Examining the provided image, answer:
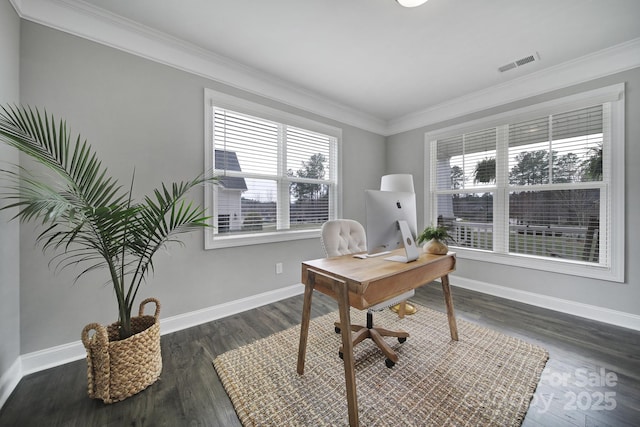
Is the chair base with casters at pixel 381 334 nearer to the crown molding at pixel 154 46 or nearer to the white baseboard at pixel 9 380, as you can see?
the white baseboard at pixel 9 380

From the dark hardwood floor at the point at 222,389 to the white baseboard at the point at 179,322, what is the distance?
0.21ft

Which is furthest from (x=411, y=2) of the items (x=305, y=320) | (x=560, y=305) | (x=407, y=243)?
(x=560, y=305)

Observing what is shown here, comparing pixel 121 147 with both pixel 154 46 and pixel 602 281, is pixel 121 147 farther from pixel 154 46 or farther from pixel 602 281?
pixel 602 281

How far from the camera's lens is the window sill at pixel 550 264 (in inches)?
93.5

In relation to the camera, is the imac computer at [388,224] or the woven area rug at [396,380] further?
the imac computer at [388,224]

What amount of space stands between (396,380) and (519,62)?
10.6ft

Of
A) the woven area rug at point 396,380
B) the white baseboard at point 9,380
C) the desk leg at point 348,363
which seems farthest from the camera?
the white baseboard at point 9,380

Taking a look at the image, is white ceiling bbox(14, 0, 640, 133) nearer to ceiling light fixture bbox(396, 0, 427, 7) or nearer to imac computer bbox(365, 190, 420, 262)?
ceiling light fixture bbox(396, 0, 427, 7)

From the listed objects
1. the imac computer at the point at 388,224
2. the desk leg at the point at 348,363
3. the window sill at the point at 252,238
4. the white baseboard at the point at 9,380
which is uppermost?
the imac computer at the point at 388,224

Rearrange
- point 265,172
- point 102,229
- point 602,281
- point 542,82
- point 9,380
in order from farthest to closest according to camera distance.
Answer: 1. point 265,172
2. point 542,82
3. point 602,281
4. point 9,380
5. point 102,229

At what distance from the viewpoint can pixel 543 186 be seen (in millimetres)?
2762

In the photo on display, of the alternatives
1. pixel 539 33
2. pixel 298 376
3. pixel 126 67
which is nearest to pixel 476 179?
pixel 539 33

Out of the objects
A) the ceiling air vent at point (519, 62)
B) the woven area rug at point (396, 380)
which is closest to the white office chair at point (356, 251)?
the woven area rug at point (396, 380)

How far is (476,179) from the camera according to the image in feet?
10.9
